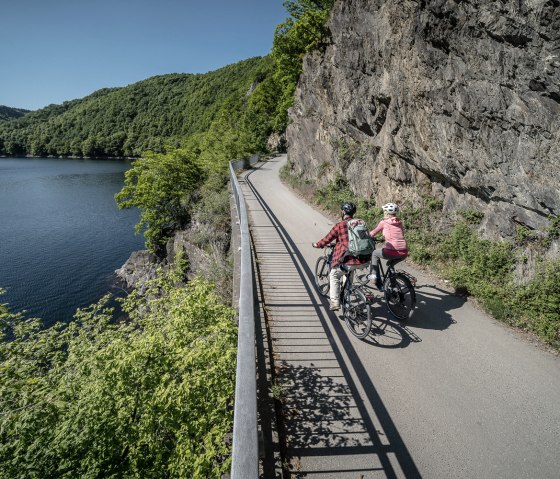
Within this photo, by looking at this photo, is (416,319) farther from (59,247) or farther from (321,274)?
(59,247)

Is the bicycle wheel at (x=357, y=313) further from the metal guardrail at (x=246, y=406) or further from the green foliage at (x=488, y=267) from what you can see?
the green foliage at (x=488, y=267)

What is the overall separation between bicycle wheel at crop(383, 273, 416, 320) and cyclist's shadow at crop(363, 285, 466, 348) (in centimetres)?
15

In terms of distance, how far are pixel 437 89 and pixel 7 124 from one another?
200526mm

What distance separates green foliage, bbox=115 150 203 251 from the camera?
79.7 ft

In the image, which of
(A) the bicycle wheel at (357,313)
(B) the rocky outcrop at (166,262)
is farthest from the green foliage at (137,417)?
(B) the rocky outcrop at (166,262)

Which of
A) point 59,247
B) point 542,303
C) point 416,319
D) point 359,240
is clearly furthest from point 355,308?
point 59,247

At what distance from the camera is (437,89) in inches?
365

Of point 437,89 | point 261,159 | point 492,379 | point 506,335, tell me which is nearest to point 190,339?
point 492,379

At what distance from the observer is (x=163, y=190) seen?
2438 cm

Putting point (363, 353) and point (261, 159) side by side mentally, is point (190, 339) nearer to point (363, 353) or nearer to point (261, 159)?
point (363, 353)

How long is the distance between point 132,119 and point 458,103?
169 m

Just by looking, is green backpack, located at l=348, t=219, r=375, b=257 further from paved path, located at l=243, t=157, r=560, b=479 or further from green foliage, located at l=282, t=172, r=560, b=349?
green foliage, located at l=282, t=172, r=560, b=349

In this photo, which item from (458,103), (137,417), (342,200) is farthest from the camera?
(342,200)

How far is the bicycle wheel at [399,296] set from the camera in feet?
18.7
